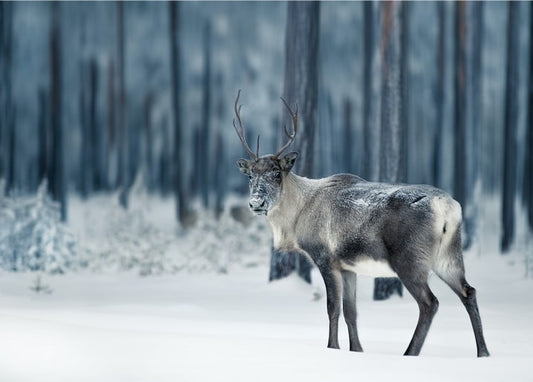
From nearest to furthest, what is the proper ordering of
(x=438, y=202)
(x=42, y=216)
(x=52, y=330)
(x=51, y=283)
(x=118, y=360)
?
1. (x=118, y=360)
2. (x=52, y=330)
3. (x=438, y=202)
4. (x=51, y=283)
5. (x=42, y=216)

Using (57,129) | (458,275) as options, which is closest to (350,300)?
(458,275)

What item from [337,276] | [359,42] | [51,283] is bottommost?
[51,283]

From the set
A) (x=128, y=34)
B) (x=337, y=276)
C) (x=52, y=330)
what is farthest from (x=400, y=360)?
(x=128, y=34)

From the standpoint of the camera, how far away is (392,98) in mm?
11320

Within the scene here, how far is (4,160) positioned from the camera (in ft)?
83.3

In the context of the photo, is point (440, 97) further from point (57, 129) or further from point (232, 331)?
point (232, 331)

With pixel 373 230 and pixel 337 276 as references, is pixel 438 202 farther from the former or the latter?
pixel 337 276

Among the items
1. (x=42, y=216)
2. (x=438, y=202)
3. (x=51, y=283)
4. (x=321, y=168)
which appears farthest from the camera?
(x=321, y=168)

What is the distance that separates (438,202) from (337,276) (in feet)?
3.64

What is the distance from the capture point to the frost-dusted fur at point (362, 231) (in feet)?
21.6

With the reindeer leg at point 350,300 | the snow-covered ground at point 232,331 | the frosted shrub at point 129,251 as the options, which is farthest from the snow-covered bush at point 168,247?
the reindeer leg at point 350,300

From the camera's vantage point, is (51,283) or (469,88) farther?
(469,88)

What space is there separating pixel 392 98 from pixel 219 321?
4316mm

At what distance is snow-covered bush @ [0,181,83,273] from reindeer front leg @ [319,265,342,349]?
7.89 metres
